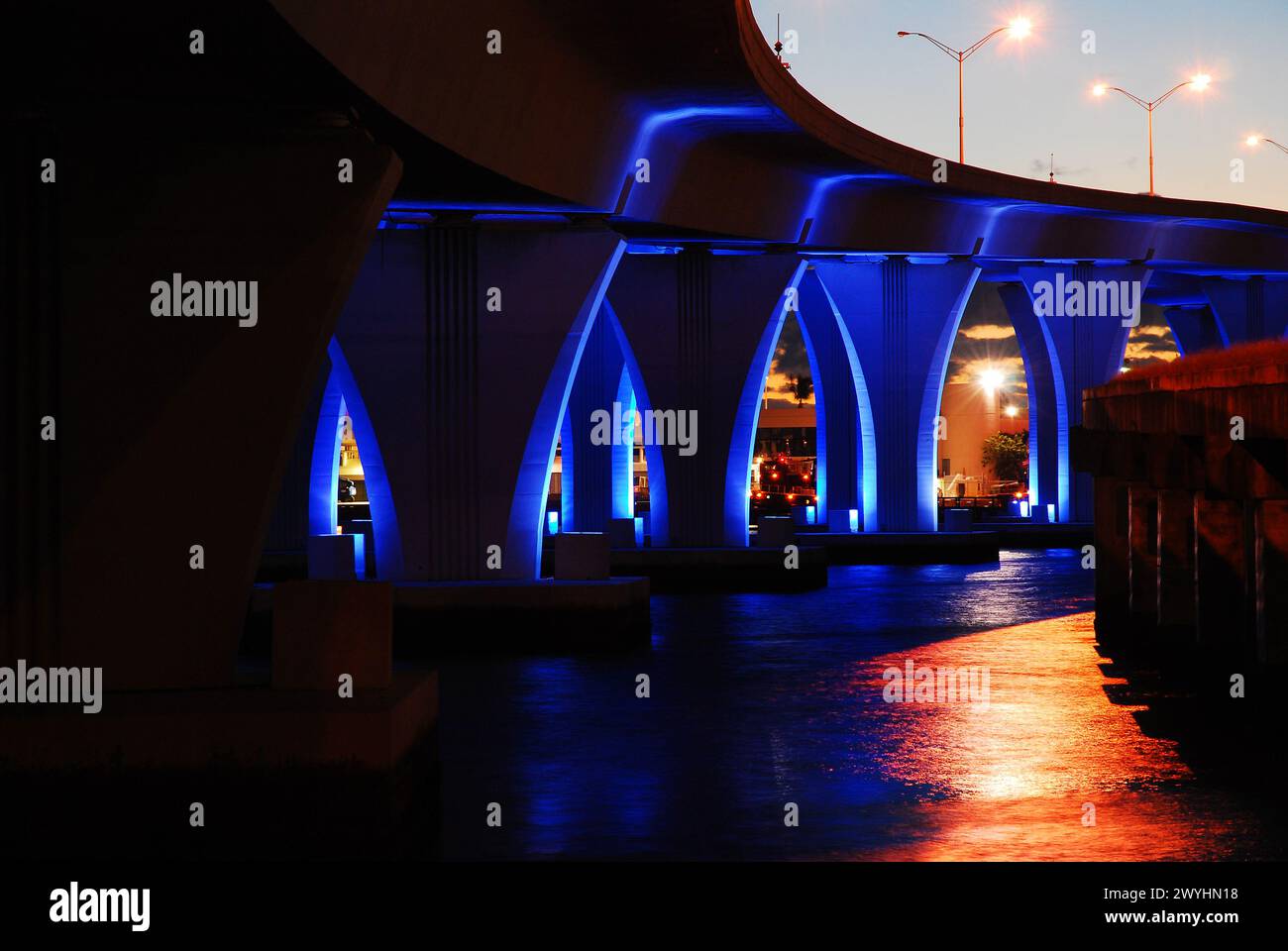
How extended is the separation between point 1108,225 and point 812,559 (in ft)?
62.0

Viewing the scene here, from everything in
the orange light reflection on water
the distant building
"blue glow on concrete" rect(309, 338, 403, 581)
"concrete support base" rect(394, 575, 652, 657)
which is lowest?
the orange light reflection on water

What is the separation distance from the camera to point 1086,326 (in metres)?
58.0

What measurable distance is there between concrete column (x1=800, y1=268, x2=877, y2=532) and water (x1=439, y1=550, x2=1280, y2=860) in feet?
78.2

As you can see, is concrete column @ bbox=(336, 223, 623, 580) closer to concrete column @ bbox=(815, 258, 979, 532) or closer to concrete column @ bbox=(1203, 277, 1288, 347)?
concrete column @ bbox=(815, 258, 979, 532)

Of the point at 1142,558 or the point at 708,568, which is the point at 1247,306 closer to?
the point at 708,568

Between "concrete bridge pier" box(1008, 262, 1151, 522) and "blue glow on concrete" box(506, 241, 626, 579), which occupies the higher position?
"concrete bridge pier" box(1008, 262, 1151, 522)

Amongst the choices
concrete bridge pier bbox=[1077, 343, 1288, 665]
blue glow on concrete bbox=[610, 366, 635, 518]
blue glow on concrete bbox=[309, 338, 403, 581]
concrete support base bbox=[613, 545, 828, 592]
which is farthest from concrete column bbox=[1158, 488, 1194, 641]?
blue glow on concrete bbox=[610, 366, 635, 518]

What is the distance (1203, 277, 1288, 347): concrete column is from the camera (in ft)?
210

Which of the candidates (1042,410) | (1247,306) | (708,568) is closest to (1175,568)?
(708,568)

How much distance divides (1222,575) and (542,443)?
35.1 feet

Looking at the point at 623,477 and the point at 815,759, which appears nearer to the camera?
the point at 815,759

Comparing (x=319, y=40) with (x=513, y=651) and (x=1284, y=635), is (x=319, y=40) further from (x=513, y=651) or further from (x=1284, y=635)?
(x=513, y=651)

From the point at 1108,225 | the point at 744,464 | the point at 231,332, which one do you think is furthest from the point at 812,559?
the point at 231,332

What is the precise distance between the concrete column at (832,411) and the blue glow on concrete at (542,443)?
2449 centimetres
